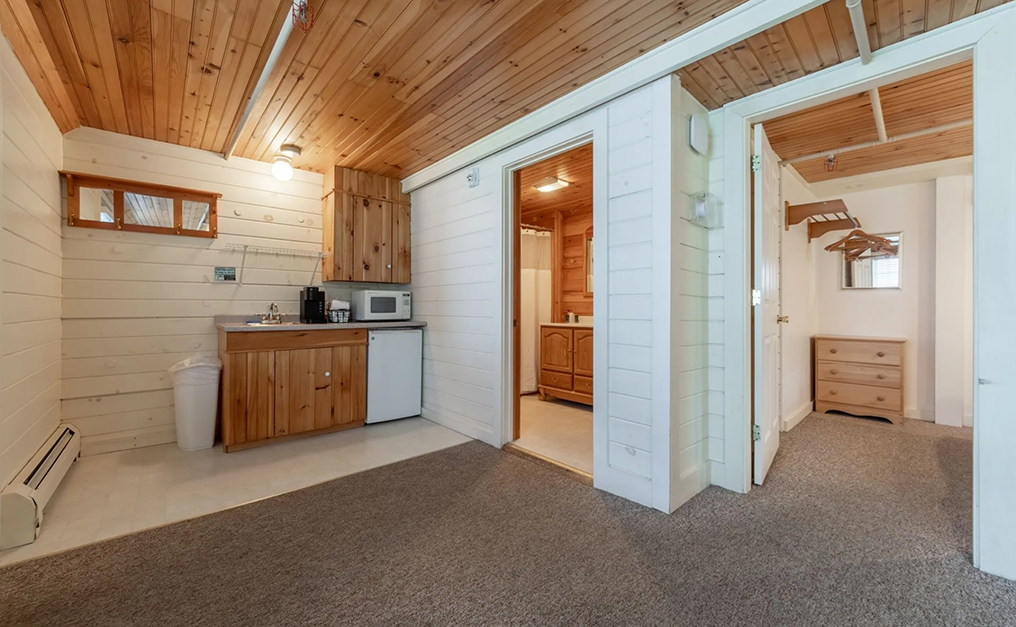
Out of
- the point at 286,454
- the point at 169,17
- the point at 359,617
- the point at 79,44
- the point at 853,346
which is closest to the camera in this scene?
the point at 359,617

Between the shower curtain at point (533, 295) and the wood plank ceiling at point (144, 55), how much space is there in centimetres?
335

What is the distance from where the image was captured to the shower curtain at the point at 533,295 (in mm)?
5105

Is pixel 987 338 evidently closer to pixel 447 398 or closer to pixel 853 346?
pixel 853 346

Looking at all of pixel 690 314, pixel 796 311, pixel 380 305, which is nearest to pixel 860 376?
pixel 796 311

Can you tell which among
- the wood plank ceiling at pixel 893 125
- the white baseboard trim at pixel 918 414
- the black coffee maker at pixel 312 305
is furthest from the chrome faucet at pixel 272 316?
the white baseboard trim at pixel 918 414

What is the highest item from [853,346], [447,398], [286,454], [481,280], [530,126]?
[530,126]

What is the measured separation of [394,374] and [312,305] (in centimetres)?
96

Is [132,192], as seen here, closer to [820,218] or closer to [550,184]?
[550,184]

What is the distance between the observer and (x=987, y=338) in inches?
63.7

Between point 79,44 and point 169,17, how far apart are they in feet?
2.10

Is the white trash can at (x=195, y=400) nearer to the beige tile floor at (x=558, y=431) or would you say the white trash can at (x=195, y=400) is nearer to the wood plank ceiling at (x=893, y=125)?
the beige tile floor at (x=558, y=431)

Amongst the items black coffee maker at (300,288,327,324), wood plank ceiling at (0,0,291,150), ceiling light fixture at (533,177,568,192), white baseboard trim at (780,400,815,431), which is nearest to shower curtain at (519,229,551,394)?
ceiling light fixture at (533,177,568,192)

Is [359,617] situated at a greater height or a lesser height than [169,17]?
lesser

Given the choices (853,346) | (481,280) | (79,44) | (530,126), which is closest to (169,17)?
(79,44)
